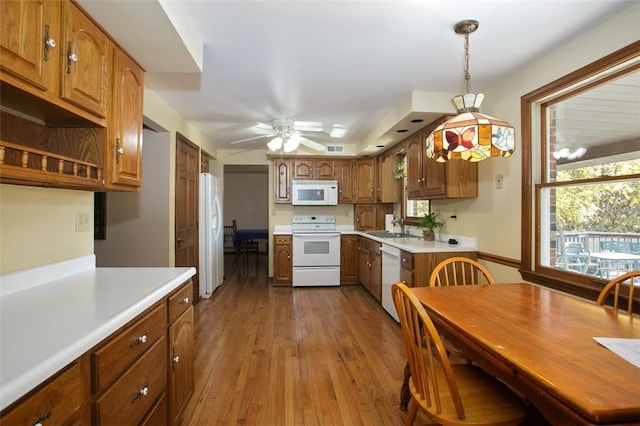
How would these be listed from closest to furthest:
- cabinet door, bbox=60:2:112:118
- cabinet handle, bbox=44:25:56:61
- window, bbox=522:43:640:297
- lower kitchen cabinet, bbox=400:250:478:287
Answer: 1. cabinet handle, bbox=44:25:56:61
2. cabinet door, bbox=60:2:112:118
3. window, bbox=522:43:640:297
4. lower kitchen cabinet, bbox=400:250:478:287

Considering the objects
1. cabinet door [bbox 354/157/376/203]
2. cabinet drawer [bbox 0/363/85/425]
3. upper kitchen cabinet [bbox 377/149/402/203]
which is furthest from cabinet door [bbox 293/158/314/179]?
cabinet drawer [bbox 0/363/85/425]

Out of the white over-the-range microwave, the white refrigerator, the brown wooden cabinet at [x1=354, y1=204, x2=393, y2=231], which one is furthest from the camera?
the brown wooden cabinet at [x1=354, y1=204, x2=393, y2=231]

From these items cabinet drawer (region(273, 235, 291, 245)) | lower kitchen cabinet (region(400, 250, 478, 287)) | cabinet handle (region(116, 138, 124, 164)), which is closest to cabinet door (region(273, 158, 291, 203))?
cabinet drawer (region(273, 235, 291, 245))

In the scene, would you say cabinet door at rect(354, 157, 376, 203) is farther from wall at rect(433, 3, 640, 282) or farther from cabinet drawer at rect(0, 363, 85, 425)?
cabinet drawer at rect(0, 363, 85, 425)

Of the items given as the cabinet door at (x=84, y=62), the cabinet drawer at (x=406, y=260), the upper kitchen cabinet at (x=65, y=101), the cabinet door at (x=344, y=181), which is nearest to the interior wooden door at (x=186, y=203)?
the upper kitchen cabinet at (x=65, y=101)

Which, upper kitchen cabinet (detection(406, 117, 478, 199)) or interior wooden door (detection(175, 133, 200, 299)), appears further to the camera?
interior wooden door (detection(175, 133, 200, 299))

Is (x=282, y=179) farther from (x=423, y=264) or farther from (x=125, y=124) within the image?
(x=125, y=124)

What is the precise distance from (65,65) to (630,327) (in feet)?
8.49

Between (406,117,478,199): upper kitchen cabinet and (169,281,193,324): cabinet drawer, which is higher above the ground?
(406,117,478,199): upper kitchen cabinet

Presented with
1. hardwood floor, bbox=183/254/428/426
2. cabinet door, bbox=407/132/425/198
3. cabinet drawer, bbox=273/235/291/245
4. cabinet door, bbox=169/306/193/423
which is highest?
cabinet door, bbox=407/132/425/198

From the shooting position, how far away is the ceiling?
1607 millimetres

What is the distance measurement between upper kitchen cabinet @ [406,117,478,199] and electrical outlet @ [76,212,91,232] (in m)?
2.83

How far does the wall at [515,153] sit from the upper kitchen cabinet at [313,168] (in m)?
2.33

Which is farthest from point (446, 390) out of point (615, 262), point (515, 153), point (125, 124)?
point (125, 124)
